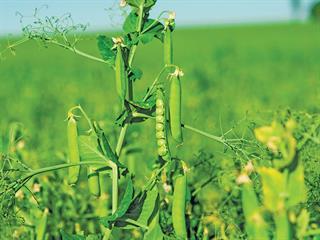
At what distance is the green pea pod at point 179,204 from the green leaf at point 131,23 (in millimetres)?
518

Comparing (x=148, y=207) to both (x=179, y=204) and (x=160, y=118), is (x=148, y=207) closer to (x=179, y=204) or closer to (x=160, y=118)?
(x=179, y=204)

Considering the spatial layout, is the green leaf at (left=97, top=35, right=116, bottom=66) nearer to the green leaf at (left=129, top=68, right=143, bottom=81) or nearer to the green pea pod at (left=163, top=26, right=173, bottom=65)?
the green leaf at (left=129, top=68, right=143, bottom=81)

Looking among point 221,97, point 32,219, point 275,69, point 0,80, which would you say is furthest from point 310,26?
point 32,219

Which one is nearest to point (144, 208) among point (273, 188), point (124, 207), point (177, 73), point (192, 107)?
point (124, 207)

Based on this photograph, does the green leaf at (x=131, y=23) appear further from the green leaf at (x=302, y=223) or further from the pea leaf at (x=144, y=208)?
the green leaf at (x=302, y=223)

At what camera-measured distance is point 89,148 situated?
8.52 feet

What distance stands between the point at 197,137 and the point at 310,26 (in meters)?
43.2

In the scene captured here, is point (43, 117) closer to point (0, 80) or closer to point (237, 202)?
point (237, 202)

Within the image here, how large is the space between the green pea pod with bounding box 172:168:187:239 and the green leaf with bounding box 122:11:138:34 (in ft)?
1.70

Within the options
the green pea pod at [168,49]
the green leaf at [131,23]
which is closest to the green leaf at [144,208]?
the green pea pod at [168,49]

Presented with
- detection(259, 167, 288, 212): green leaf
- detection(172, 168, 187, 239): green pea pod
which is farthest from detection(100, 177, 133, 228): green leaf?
detection(259, 167, 288, 212): green leaf

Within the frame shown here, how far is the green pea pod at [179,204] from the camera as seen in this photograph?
2332 millimetres

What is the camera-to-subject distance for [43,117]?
9.59 m

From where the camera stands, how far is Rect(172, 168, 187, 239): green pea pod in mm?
2332
